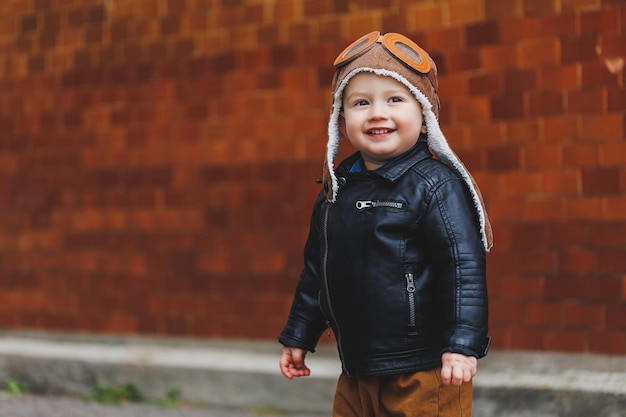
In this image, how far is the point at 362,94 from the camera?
3053 millimetres

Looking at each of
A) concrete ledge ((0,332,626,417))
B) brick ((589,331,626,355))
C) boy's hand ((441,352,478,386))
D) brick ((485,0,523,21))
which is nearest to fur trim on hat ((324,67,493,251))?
boy's hand ((441,352,478,386))

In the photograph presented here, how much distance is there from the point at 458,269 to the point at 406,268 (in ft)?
0.51

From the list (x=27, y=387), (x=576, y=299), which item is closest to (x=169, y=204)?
(x=27, y=387)

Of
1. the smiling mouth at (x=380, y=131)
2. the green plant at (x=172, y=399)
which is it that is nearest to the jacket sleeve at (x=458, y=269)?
the smiling mouth at (x=380, y=131)

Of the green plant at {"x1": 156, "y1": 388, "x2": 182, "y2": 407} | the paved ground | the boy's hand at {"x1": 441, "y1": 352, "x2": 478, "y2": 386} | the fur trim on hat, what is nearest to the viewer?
the boy's hand at {"x1": 441, "y1": 352, "x2": 478, "y2": 386}

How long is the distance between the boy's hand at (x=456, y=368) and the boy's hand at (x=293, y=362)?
24.1 inches

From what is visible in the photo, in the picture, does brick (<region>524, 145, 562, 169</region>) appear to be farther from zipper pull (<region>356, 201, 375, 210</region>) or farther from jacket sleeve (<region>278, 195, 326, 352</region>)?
zipper pull (<region>356, 201, 375, 210</region>)

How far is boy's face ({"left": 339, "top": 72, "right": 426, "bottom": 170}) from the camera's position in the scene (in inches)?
119

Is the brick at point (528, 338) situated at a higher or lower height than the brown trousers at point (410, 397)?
lower

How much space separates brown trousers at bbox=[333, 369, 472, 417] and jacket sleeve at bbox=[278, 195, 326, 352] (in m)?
0.23

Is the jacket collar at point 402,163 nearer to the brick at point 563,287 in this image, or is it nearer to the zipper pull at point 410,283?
the zipper pull at point 410,283

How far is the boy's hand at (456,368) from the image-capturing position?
2.80 meters

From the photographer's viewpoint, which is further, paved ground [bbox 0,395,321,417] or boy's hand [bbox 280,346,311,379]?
paved ground [bbox 0,395,321,417]

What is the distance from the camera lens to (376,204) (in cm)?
298
